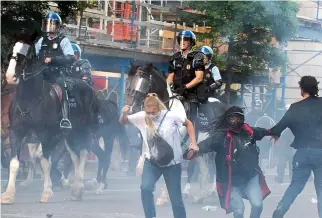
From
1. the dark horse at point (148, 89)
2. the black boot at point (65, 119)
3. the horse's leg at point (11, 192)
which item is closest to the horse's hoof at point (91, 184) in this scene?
the black boot at point (65, 119)

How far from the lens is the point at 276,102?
31.0 m

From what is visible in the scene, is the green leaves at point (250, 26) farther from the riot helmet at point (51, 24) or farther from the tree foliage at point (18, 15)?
the riot helmet at point (51, 24)

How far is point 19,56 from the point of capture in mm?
13805

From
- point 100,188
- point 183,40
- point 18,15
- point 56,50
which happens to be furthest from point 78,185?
point 18,15

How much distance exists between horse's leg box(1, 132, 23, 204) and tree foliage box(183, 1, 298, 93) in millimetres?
9854

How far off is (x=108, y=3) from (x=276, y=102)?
9.24 meters

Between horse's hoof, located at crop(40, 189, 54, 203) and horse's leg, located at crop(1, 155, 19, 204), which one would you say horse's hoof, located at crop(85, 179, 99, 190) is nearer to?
horse's hoof, located at crop(40, 189, 54, 203)

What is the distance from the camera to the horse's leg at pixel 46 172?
14.5 meters

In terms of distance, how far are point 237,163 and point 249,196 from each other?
38 centimetres

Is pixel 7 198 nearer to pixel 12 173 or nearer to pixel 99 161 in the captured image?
pixel 12 173

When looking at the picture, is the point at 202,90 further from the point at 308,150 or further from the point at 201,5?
the point at 201,5

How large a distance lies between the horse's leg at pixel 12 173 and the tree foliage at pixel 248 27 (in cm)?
985

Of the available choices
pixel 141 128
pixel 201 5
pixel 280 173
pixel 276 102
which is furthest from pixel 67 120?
pixel 276 102

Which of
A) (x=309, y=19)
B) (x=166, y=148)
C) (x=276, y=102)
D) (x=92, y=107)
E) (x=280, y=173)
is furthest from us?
(x=276, y=102)
